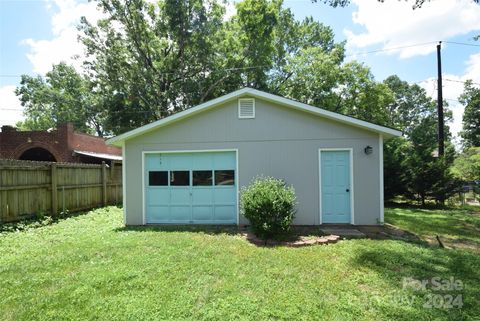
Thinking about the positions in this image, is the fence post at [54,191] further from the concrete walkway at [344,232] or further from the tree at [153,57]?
the tree at [153,57]

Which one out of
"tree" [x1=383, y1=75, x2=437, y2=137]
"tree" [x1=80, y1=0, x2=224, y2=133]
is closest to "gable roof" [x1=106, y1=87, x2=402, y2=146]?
"tree" [x1=80, y1=0, x2=224, y2=133]

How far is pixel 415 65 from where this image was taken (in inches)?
590

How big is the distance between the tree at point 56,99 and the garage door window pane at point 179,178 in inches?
952

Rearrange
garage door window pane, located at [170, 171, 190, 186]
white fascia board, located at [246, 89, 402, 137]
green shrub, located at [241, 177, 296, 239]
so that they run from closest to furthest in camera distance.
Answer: green shrub, located at [241, 177, 296, 239] < white fascia board, located at [246, 89, 402, 137] < garage door window pane, located at [170, 171, 190, 186]

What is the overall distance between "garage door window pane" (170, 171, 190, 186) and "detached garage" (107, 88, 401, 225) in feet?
0.10

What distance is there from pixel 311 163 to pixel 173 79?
14.9 m

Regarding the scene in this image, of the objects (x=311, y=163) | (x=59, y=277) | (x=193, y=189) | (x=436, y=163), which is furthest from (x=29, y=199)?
(x=436, y=163)

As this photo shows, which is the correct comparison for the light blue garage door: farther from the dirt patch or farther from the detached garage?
the dirt patch

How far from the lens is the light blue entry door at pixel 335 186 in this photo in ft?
25.9

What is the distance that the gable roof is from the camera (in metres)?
7.59

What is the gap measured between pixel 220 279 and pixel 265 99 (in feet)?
17.6

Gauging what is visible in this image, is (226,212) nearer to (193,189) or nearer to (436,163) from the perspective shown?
(193,189)

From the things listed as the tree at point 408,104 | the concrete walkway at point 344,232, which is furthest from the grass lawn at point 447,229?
the tree at point 408,104

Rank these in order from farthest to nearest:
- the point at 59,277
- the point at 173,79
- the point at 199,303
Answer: the point at 173,79 → the point at 59,277 → the point at 199,303
